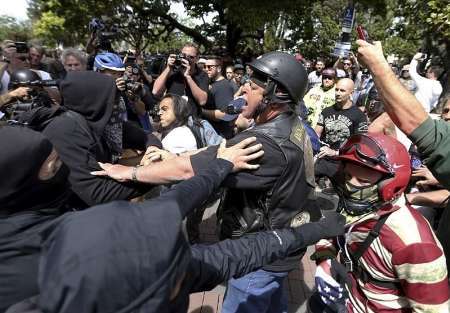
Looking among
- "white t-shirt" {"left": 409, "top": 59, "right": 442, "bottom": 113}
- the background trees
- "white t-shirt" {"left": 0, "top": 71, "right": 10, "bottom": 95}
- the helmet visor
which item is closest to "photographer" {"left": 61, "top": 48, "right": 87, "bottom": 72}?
"white t-shirt" {"left": 0, "top": 71, "right": 10, "bottom": 95}

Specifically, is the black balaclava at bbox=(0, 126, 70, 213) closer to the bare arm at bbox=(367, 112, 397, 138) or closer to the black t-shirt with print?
the bare arm at bbox=(367, 112, 397, 138)

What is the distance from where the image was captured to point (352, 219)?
1.95 metres

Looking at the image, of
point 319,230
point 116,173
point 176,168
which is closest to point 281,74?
point 176,168

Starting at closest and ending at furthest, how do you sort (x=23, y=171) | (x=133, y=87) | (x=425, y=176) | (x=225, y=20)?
(x=23, y=171) → (x=425, y=176) → (x=133, y=87) → (x=225, y=20)

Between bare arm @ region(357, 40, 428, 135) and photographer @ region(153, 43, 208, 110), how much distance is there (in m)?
3.54

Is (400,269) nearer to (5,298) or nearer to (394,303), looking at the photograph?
(394,303)

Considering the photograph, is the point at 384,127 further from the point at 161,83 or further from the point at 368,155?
the point at 161,83

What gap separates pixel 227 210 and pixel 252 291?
1.70 feet

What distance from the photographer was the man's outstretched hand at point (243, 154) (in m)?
1.79

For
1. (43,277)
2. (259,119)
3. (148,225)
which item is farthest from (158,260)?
(259,119)

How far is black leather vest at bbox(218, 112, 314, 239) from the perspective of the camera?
1950 mm

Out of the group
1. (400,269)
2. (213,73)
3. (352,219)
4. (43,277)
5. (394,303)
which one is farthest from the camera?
(213,73)

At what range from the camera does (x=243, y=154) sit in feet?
5.90

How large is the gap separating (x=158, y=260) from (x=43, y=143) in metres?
0.94
